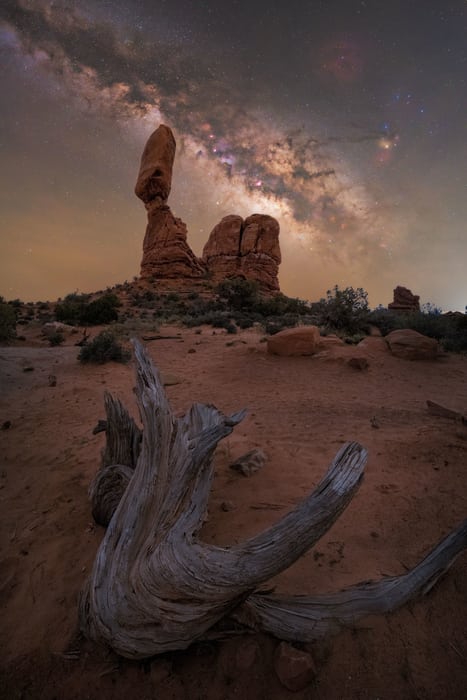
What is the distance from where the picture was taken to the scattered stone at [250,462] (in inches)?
144

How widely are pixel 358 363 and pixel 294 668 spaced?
7.57 meters

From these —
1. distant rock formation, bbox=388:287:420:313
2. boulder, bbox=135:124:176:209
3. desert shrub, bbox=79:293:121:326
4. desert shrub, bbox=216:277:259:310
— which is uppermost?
boulder, bbox=135:124:176:209

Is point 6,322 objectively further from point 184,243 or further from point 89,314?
point 184,243

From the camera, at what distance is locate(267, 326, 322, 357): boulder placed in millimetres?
9234

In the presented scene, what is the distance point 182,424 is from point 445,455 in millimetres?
3370

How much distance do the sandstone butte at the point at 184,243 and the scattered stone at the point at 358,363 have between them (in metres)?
27.4

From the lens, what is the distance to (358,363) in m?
8.31

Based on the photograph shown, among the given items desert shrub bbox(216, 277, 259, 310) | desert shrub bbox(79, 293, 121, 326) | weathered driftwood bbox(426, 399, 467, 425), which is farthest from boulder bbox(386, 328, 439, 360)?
desert shrub bbox(216, 277, 259, 310)

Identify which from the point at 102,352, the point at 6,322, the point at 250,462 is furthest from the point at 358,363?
the point at 6,322

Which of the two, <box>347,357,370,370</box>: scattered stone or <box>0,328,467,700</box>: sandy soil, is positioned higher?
<box>347,357,370,370</box>: scattered stone

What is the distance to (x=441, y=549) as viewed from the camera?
197cm

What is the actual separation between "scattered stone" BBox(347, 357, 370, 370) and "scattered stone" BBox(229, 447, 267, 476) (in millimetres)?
5331

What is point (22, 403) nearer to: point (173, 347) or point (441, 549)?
point (173, 347)

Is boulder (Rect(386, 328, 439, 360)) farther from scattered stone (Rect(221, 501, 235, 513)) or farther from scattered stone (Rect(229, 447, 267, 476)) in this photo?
scattered stone (Rect(221, 501, 235, 513))
